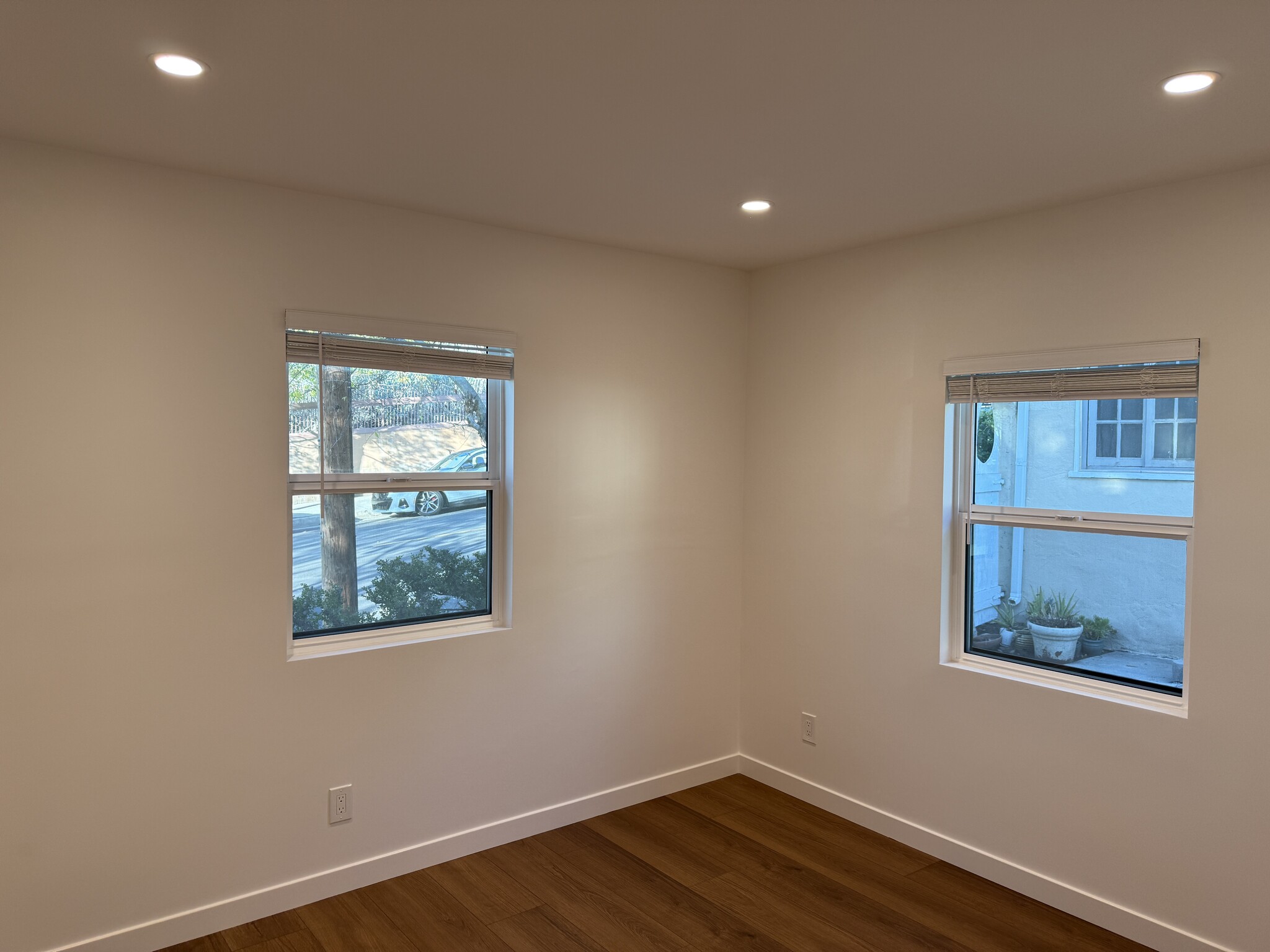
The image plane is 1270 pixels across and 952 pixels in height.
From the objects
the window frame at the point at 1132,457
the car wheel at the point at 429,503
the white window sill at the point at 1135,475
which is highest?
the window frame at the point at 1132,457

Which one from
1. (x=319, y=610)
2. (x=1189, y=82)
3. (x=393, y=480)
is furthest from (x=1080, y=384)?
(x=319, y=610)

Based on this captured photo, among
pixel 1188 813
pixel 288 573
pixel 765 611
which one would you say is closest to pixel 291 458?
pixel 288 573

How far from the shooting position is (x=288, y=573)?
3.02 m

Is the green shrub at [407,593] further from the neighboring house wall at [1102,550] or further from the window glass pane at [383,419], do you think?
the neighboring house wall at [1102,550]

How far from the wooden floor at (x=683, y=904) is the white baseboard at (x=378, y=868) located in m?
0.04

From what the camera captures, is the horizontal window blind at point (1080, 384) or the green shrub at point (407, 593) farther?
the green shrub at point (407, 593)

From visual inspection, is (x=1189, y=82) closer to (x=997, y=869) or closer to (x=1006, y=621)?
(x=1006, y=621)

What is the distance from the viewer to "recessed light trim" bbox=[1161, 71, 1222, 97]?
1.97 metres

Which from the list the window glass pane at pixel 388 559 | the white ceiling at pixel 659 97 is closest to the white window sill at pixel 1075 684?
the white ceiling at pixel 659 97

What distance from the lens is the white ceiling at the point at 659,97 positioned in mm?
1739

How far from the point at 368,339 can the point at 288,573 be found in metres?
0.87

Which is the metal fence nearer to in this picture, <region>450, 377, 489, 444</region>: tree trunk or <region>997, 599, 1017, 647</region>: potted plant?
<region>450, 377, 489, 444</region>: tree trunk

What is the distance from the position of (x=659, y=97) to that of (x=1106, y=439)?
6.51ft

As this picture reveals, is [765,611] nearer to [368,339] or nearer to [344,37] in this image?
[368,339]
